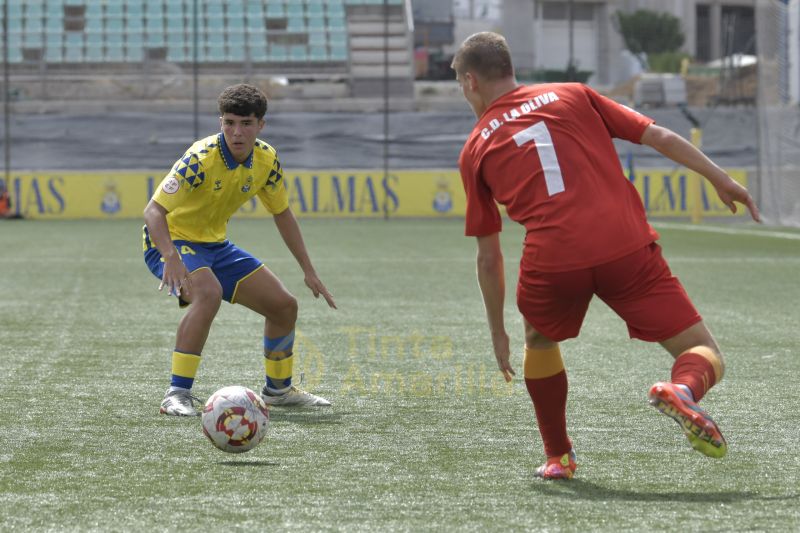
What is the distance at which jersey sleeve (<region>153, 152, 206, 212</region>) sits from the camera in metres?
5.71

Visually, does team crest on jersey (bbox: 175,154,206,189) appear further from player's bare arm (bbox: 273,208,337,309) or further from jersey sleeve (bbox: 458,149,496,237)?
jersey sleeve (bbox: 458,149,496,237)

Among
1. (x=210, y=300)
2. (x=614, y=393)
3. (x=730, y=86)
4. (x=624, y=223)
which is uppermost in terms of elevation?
(x=730, y=86)

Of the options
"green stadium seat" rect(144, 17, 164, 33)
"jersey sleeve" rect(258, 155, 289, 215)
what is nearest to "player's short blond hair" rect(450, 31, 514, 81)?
"jersey sleeve" rect(258, 155, 289, 215)

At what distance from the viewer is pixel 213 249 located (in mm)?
6156

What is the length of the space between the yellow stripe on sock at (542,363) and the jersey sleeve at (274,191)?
2.11 metres

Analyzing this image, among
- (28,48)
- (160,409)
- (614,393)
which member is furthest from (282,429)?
(28,48)

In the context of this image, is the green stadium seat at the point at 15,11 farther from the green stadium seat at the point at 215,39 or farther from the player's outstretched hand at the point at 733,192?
the player's outstretched hand at the point at 733,192

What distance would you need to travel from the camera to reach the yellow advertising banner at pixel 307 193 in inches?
1077

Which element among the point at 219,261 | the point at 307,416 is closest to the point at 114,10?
the point at 219,261

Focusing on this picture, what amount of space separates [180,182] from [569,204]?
225cm

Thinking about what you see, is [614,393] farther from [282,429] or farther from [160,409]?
[160,409]

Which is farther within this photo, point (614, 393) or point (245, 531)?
point (614, 393)

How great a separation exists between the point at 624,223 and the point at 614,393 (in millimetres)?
2465

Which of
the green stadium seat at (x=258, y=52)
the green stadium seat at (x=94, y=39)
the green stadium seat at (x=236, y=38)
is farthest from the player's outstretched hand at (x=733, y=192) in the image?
the green stadium seat at (x=94, y=39)
